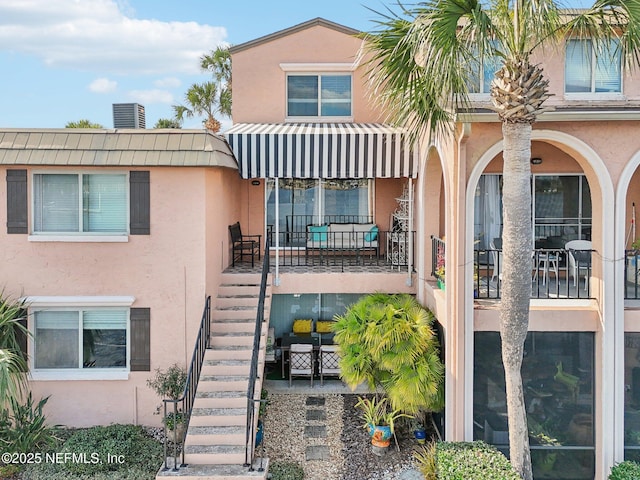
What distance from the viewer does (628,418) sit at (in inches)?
467

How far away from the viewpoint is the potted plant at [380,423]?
1275 centimetres

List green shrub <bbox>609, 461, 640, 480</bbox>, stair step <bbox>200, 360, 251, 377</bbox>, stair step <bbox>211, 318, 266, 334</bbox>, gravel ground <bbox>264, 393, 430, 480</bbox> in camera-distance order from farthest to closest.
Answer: stair step <bbox>211, 318, 266, 334</bbox> < stair step <bbox>200, 360, 251, 377</bbox> < gravel ground <bbox>264, 393, 430, 480</bbox> < green shrub <bbox>609, 461, 640, 480</bbox>

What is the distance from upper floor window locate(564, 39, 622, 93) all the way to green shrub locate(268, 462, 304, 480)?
39.3ft

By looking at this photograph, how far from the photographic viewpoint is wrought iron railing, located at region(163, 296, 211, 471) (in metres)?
11.3

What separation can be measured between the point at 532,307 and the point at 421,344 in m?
2.71

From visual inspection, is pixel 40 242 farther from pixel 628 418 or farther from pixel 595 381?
pixel 628 418

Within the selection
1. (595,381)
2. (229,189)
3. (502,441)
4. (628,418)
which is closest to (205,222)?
(229,189)

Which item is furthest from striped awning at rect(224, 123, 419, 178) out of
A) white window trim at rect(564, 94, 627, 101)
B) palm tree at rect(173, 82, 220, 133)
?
palm tree at rect(173, 82, 220, 133)

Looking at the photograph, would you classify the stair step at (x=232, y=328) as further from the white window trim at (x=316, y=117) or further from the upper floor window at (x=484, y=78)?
the white window trim at (x=316, y=117)

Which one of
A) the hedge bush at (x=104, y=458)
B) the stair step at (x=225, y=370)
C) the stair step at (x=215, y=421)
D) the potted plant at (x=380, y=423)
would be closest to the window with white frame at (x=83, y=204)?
the stair step at (x=225, y=370)

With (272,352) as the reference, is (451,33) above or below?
above

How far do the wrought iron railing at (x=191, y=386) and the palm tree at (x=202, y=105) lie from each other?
65.4 ft

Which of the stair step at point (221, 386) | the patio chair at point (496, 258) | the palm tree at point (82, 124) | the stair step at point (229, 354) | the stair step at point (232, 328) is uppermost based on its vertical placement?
the palm tree at point (82, 124)

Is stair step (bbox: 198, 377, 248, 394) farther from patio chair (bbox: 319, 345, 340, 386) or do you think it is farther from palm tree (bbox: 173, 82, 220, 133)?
palm tree (bbox: 173, 82, 220, 133)
